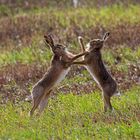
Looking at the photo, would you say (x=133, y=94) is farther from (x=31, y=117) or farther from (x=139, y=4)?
(x=139, y=4)

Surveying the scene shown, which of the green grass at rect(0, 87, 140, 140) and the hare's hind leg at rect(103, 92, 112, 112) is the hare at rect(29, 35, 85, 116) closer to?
the green grass at rect(0, 87, 140, 140)

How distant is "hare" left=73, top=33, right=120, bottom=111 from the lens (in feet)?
34.4

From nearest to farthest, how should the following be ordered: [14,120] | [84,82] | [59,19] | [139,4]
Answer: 1. [14,120]
2. [84,82]
3. [59,19]
4. [139,4]

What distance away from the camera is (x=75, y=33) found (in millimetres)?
18469

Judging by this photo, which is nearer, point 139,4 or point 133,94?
point 133,94

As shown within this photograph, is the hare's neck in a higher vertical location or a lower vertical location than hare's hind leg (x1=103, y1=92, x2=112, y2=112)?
higher

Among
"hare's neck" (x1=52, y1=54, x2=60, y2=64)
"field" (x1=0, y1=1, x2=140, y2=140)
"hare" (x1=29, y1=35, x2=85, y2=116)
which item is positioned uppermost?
"hare's neck" (x1=52, y1=54, x2=60, y2=64)

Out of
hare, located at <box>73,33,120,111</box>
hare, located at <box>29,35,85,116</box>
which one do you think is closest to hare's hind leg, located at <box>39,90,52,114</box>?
hare, located at <box>29,35,85,116</box>

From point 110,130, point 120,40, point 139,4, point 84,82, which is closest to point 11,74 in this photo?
point 84,82

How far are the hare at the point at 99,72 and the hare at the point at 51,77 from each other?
0.24 metres

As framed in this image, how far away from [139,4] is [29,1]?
5.22 meters

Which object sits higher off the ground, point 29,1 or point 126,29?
point 126,29

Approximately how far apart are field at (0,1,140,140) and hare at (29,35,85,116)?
0.22m

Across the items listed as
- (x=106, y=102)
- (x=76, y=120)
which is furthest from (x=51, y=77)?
(x=76, y=120)
